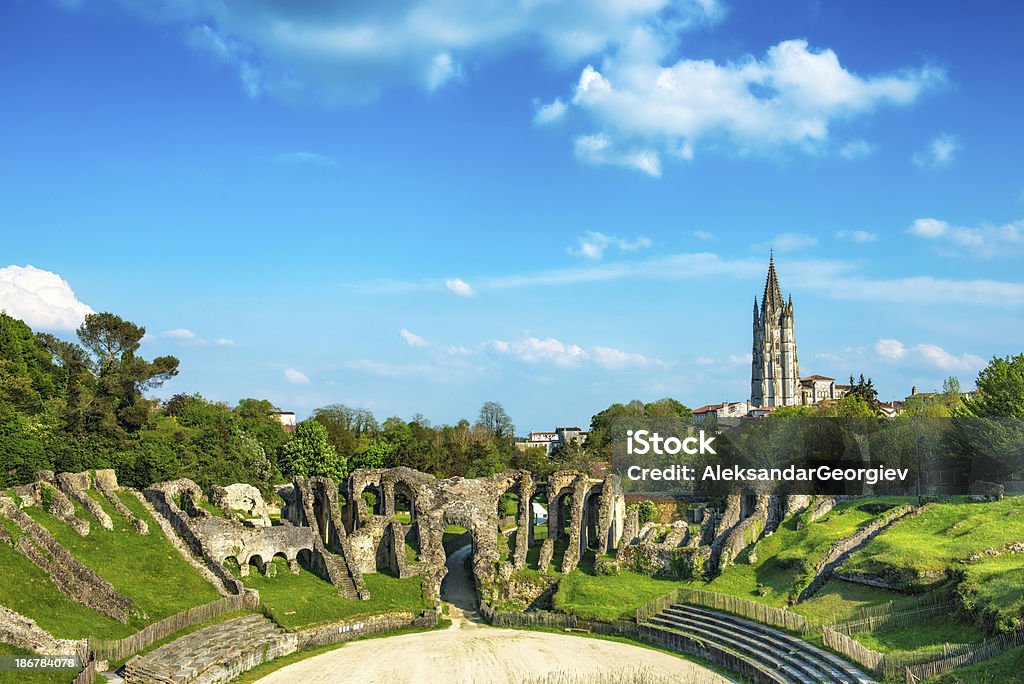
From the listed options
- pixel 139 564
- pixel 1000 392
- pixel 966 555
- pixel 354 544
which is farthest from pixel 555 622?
pixel 1000 392

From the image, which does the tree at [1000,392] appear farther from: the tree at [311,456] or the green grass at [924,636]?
the tree at [311,456]

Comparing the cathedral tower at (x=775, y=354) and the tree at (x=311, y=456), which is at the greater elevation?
the cathedral tower at (x=775, y=354)

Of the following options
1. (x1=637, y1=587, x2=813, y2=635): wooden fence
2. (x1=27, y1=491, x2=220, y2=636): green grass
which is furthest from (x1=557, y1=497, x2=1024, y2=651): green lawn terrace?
(x1=27, y1=491, x2=220, y2=636): green grass

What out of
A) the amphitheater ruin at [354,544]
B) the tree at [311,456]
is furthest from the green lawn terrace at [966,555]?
the tree at [311,456]

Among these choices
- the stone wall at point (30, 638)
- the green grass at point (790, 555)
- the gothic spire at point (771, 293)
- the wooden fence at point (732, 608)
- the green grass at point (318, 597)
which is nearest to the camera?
the stone wall at point (30, 638)

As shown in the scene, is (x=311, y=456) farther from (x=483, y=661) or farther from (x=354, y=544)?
(x=483, y=661)

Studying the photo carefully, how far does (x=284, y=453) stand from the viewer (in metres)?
80.9

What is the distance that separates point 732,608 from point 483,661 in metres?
13.3

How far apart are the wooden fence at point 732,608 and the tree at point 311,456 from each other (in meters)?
42.2

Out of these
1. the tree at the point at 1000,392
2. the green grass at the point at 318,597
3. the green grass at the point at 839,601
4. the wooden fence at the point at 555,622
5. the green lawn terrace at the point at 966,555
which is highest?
the tree at the point at 1000,392

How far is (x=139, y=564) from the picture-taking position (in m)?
42.7

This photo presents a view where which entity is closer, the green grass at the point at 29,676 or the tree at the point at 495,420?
the green grass at the point at 29,676

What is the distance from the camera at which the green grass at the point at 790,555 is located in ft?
146

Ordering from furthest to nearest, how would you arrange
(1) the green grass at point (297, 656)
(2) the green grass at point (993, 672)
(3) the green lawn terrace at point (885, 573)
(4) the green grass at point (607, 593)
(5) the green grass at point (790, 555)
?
(5) the green grass at point (790, 555), (4) the green grass at point (607, 593), (1) the green grass at point (297, 656), (3) the green lawn terrace at point (885, 573), (2) the green grass at point (993, 672)
